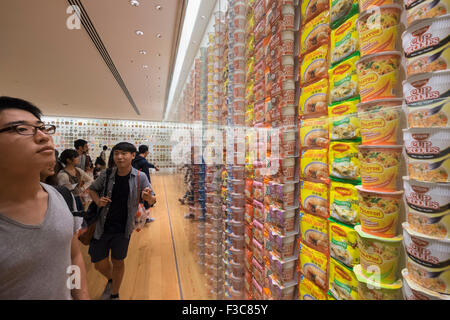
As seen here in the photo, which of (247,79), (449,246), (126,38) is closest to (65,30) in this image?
(126,38)

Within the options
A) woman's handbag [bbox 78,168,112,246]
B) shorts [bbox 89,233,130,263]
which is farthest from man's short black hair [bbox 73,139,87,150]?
shorts [bbox 89,233,130,263]

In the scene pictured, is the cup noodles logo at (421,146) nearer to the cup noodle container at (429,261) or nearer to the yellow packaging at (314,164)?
the cup noodle container at (429,261)

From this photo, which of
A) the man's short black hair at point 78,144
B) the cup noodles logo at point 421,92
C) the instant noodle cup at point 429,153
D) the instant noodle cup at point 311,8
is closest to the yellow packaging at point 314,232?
the instant noodle cup at point 429,153

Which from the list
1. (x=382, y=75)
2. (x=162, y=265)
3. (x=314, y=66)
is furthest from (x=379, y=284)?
(x=162, y=265)

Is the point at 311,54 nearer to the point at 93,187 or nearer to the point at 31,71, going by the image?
the point at 93,187

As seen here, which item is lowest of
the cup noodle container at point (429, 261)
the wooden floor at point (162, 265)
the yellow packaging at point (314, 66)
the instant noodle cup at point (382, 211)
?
the wooden floor at point (162, 265)

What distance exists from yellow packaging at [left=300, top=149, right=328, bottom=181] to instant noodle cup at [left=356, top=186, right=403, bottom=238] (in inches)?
9.7

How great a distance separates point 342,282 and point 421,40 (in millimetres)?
781

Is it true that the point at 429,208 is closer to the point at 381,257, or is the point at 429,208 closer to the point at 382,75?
the point at 381,257

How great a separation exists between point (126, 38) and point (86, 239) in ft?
9.02

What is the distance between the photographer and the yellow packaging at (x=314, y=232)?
80cm

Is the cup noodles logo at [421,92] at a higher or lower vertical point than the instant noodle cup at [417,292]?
higher

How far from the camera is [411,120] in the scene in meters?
0.45

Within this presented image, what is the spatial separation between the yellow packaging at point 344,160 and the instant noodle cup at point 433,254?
0.24 meters
